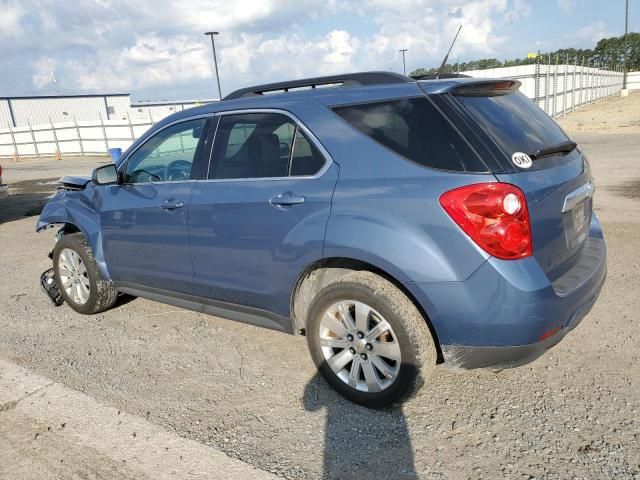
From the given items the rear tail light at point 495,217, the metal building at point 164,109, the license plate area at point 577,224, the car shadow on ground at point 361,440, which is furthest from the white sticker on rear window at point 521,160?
the metal building at point 164,109

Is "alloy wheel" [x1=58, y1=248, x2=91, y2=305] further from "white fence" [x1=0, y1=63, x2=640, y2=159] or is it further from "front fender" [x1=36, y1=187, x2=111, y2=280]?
"white fence" [x1=0, y1=63, x2=640, y2=159]

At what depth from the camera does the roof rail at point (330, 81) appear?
10.2 ft

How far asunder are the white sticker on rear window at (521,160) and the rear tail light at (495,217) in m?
0.16

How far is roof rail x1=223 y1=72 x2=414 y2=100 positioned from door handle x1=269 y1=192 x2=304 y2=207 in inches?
31.3

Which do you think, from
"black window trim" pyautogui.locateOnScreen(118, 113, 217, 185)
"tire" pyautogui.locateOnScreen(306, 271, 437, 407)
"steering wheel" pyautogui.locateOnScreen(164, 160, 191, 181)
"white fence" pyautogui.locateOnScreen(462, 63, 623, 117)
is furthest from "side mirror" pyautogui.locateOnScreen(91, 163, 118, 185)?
"white fence" pyautogui.locateOnScreen(462, 63, 623, 117)

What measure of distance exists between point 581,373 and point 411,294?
1330 mm

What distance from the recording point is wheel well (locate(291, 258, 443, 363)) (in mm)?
2818

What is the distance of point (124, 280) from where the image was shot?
14.1 feet

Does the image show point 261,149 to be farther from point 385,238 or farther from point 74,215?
point 74,215

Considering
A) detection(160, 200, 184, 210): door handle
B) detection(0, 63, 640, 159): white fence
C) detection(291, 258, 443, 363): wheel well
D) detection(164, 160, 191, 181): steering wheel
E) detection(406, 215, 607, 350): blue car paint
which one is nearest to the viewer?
detection(406, 215, 607, 350): blue car paint

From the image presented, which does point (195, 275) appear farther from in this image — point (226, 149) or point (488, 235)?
point (488, 235)

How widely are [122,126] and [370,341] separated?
87.5 ft

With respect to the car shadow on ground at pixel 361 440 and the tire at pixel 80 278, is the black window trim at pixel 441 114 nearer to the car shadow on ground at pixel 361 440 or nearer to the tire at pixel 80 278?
the car shadow on ground at pixel 361 440

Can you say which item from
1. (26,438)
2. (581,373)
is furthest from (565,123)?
(26,438)
